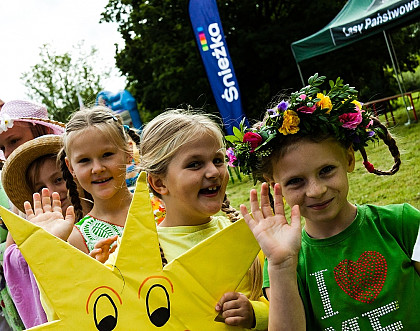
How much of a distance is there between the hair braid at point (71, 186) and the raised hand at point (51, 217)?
0.86 m

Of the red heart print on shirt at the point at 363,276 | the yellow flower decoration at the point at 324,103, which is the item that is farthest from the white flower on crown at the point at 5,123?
the red heart print on shirt at the point at 363,276

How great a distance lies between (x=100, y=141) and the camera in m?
2.80

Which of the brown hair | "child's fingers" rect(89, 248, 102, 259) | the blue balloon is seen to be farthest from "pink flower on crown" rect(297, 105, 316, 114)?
the blue balloon

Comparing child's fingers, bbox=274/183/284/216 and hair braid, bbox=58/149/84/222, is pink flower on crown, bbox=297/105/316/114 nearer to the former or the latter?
child's fingers, bbox=274/183/284/216

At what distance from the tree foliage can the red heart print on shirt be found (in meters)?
19.9

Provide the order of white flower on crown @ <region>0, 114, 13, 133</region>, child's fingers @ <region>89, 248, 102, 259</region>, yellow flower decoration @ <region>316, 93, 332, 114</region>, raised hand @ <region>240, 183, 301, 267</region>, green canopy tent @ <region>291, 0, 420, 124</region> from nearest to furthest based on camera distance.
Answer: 1. raised hand @ <region>240, 183, 301, 267</region>
2. yellow flower decoration @ <region>316, 93, 332, 114</region>
3. child's fingers @ <region>89, 248, 102, 259</region>
4. white flower on crown @ <region>0, 114, 13, 133</region>
5. green canopy tent @ <region>291, 0, 420, 124</region>

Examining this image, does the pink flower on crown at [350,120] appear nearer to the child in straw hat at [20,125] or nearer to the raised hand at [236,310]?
the raised hand at [236,310]

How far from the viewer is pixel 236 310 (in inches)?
75.0

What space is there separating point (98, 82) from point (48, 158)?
Answer: 3166 cm

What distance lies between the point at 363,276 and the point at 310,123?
648 mm

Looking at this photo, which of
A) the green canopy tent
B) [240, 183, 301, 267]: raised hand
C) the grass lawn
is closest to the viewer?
[240, 183, 301, 267]: raised hand

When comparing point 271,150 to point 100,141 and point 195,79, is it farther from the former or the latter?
point 195,79

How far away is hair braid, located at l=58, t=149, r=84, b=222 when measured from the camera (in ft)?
10.0

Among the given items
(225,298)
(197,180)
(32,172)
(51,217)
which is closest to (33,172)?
(32,172)
